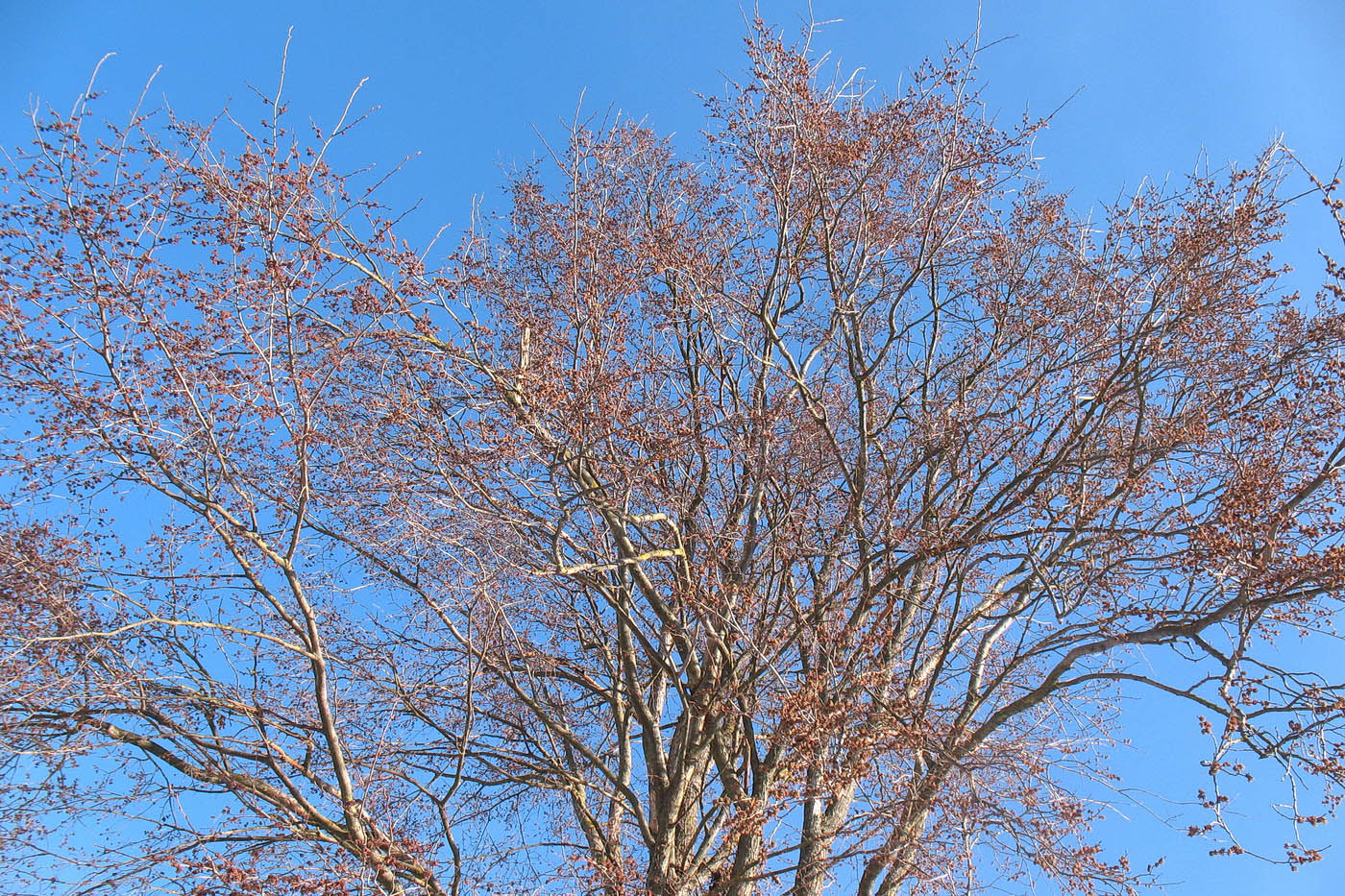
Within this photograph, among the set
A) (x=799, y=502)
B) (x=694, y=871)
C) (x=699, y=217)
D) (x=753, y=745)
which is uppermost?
(x=699, y=217)

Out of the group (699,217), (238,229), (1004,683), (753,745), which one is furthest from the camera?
(699,217)

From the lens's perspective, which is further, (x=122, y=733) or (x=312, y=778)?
(x=312, y=778)

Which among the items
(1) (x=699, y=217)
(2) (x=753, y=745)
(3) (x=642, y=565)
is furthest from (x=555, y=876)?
(1) (x=699, y=217)

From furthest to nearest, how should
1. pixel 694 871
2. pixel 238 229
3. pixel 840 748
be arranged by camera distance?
pixel 694 871
pixel 840 748
pixel 238 229

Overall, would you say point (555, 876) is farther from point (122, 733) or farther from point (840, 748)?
point (122, 733)

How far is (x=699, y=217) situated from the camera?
9523 mm

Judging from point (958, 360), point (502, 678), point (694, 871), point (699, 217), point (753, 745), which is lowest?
point (694, 871)

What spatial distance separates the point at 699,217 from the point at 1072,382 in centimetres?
385

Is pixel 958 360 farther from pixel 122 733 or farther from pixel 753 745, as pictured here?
pixel 122 733

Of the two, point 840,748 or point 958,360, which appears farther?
point 958,360

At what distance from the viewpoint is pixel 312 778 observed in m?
6.54

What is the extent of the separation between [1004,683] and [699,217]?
17.0 feet

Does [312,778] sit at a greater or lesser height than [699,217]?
lesser

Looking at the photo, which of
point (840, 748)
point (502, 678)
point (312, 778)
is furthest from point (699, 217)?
point (312, 778)
